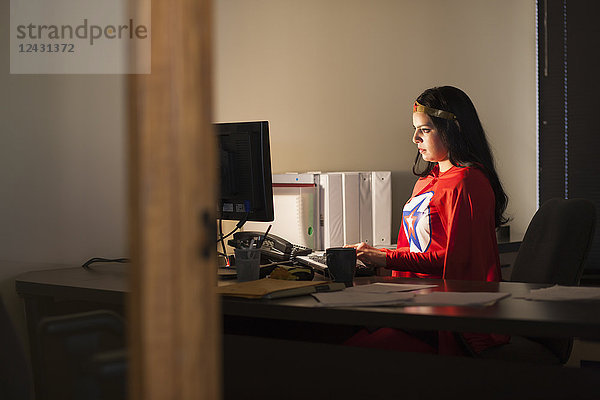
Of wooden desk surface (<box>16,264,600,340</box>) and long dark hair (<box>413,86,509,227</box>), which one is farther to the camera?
long dark hair (<box>413,86,509,227</box>)

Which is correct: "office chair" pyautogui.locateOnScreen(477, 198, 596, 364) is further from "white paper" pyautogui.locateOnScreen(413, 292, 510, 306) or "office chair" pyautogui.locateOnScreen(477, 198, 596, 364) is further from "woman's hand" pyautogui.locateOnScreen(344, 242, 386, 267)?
"woman's hand" pyautogui.locateOnScreen(344, 242, 386, 267)

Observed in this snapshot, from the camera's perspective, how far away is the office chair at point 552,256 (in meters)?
1.79

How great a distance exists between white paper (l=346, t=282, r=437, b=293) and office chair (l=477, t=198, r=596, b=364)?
→ 0.27 m

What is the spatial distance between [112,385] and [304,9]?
2753 millimetres

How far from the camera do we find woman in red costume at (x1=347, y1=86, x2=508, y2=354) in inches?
82.0

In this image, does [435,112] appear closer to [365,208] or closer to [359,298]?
[365,208]

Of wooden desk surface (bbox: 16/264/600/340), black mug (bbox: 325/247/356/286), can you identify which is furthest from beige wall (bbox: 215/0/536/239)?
wooden desk surface (bbox: 16/264/600/340)

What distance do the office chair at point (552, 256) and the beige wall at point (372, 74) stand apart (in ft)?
4.09

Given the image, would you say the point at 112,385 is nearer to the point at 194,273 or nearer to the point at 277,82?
the point at 194,273

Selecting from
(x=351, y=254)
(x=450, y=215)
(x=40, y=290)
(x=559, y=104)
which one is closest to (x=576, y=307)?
(x=351, y=254)

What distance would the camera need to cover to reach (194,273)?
21.4 inches

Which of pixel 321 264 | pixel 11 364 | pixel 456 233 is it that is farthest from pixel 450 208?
pixel 11 364

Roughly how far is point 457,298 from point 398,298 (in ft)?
0.45

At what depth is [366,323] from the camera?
1282mm
